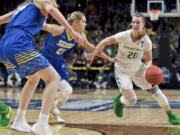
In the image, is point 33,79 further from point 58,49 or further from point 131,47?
point 131,47

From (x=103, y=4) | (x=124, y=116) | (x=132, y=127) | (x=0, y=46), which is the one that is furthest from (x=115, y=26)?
(x=0, y=46)

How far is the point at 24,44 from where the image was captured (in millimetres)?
5785

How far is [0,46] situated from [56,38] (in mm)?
2300

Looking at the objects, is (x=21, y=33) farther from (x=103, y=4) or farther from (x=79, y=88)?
(x=103, y=4)

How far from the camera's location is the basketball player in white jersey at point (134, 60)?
8109 millimetres

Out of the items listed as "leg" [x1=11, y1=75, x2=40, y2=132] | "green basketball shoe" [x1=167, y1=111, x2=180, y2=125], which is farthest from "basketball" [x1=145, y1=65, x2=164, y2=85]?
"leg" [x1=11, y1=75, x2=40, y2=132]

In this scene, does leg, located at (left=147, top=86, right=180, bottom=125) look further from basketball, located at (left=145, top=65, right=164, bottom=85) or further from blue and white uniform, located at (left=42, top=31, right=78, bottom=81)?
blue and white uniform, located at (left=42, top=31, right=78, bottom=81)

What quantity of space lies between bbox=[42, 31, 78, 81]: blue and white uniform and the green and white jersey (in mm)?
776

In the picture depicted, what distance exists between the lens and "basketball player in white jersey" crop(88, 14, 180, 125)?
811 centimetres

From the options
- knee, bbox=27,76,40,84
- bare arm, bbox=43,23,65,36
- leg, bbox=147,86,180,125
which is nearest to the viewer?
knee, bbox=27,76,40,84

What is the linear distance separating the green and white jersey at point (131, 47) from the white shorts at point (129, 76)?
12 centimetres

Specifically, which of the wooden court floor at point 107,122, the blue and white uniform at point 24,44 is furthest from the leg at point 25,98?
the blue and white uniform at point 24,44

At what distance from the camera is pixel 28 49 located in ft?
18.9

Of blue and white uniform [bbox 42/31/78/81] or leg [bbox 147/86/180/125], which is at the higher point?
blue and white uniform [bbox 42/31/78/81]
